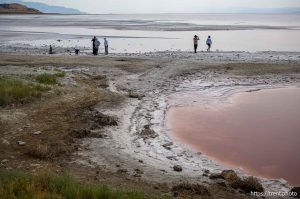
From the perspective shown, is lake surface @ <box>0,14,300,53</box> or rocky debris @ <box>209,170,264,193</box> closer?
rocky debris @ <box>209,170,264,193</box>

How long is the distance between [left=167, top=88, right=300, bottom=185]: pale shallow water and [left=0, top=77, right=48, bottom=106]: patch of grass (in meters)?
5.26

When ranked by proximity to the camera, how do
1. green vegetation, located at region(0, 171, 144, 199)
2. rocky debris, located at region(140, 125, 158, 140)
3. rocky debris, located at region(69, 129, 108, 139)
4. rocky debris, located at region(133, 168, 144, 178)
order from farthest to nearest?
rocky debris, located at region(140, 125, 158, 140) < rocky debris, located at region(69, 129, 108, 139) < rocky debris, located at region(133, 168, 144, 178) < green vegetation, located at region(0, 171, 144, 199)

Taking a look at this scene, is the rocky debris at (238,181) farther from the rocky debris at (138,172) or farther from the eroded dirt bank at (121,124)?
the rocky debris at (138,172)

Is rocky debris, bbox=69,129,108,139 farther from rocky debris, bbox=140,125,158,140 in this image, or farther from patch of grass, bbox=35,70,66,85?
patch of grass, bbox=35,70,66,85

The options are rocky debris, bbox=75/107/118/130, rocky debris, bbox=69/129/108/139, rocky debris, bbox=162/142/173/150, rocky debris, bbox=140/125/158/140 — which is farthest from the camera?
rocky debris, bbox=75/107/118/130

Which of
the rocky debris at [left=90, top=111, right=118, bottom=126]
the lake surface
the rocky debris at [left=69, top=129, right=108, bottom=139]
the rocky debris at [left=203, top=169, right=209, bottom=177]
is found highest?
the lake surface

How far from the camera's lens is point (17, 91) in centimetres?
1583

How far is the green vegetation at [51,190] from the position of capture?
7223 millimetres

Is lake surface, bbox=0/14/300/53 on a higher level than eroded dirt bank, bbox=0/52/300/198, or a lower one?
higher

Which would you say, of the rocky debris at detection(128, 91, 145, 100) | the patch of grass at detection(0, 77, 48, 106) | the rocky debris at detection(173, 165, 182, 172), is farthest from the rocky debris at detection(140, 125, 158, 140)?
the patch of grass at detection(0, 77, 48, 106)

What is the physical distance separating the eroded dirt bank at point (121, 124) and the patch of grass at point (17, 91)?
33cm

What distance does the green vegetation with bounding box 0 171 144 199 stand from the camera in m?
7.22

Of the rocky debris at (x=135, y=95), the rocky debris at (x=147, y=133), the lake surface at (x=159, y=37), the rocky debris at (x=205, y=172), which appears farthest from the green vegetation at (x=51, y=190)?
the lake surface at (x=159, y=37)

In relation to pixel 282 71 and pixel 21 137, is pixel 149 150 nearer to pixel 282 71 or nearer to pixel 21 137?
pixel 21 137
